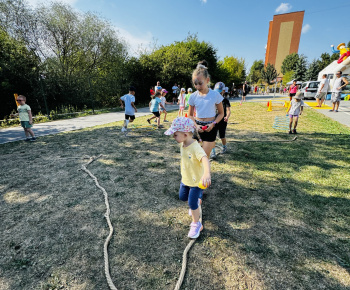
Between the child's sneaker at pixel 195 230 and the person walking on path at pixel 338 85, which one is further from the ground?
the person walking on path at pixel 338 85

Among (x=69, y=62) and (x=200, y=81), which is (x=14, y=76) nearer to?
(x=69, y=62)

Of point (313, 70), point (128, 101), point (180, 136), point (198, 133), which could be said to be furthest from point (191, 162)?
point (313, 70)

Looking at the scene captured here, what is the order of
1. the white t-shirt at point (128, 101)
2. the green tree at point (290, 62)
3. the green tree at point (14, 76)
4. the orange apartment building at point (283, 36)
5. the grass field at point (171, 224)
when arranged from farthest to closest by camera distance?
A: the orange apartment building at point (283, 36), the green tree at point (290, 62), the green tree at point (14, 76), the white t-shirt at point (128, 101), the grass field at point (171, 224)

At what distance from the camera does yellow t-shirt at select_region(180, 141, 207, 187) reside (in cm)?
240

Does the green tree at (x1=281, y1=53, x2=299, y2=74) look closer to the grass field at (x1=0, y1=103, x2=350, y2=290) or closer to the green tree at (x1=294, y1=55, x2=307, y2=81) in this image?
the green tree at (x1=294, y1=55, x2=307, y2=81)

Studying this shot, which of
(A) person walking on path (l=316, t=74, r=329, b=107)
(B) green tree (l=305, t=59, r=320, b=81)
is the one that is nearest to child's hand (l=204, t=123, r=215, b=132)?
(A) person walking on path (l=316, t=74, r=329, b=107)

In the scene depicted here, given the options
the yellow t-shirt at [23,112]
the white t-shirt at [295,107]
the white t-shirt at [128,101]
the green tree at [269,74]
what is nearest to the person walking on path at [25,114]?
the yellow t-shirt at [23,112]

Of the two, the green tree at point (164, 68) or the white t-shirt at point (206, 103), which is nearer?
the white t-shirt at point (206, 103)

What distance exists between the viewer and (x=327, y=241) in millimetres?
2492

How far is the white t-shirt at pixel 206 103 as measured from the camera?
11.6ft

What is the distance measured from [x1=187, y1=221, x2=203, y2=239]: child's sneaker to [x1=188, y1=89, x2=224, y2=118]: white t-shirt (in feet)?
6.53

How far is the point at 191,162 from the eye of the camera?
97.0 inches

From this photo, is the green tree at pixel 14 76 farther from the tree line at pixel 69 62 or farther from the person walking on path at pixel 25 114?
the person walking on path at pixel 25 114

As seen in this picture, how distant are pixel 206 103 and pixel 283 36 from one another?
9635 cm
